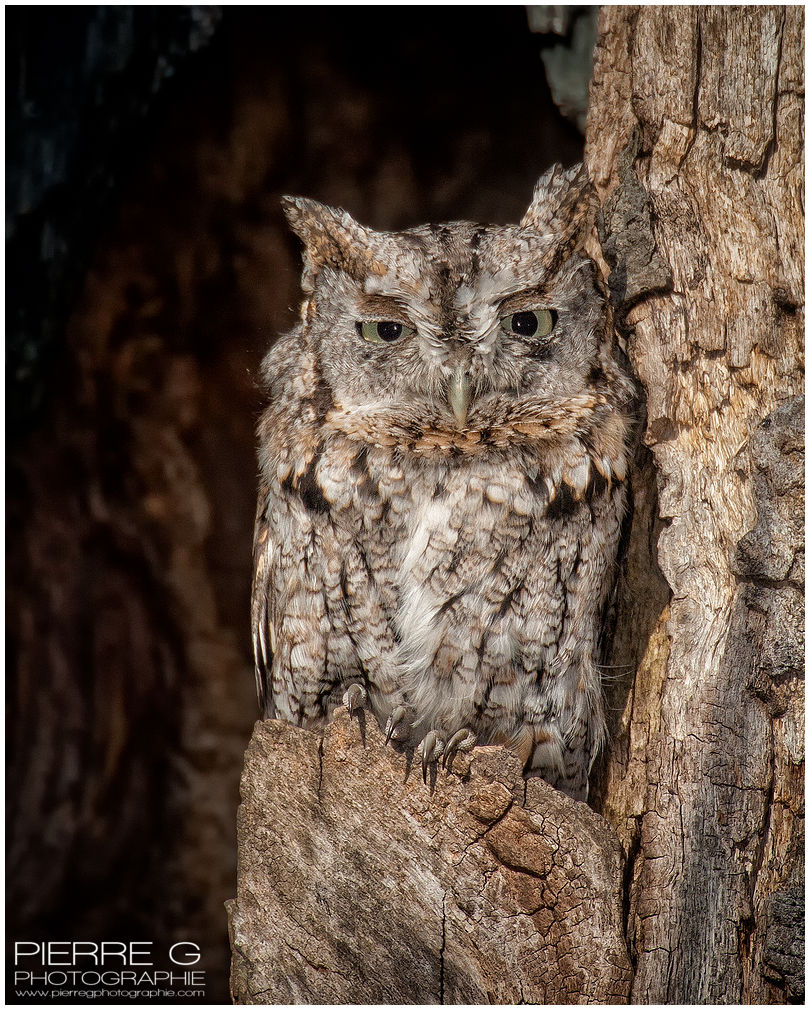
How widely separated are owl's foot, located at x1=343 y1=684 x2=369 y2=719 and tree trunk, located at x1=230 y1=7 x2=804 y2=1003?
79 mm

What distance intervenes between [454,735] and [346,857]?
28cm

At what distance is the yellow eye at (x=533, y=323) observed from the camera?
4.87ft

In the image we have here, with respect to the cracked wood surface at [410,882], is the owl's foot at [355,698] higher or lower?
higher

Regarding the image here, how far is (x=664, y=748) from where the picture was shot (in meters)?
1.46

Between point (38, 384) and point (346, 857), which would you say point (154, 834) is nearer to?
point (346, 857)

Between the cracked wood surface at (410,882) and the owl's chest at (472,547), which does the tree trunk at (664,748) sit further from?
the owl's chest at (472,547)

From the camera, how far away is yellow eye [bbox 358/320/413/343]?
149 centimetres

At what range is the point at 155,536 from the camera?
7.38ft

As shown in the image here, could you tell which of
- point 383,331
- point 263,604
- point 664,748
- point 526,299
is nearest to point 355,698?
point 263,604

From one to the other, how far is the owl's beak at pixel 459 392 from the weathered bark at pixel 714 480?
357mm

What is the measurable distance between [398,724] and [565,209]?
0.99 metres

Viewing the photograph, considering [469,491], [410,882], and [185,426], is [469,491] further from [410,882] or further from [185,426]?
[185,426]

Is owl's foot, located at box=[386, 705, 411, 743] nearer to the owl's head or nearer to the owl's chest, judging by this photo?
the owl's chest

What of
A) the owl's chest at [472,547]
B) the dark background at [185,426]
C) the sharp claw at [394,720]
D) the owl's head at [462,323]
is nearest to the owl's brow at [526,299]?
the owl's head at [462,323]
